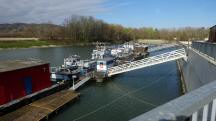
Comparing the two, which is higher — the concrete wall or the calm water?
the concrete wall

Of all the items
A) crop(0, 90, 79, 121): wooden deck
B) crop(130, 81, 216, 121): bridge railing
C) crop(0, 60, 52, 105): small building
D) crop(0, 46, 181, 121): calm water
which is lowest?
crop(0, 46, 181, 121): calm water

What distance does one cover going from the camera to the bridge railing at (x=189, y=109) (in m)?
1.58

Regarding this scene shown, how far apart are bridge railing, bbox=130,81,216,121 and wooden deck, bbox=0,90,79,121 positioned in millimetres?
17010

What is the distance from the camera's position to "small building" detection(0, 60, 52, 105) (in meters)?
19.8

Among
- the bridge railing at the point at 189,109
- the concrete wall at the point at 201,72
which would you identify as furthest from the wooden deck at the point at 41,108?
the bridge railing at the point at 189,109

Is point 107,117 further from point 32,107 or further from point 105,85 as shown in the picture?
point 105,85

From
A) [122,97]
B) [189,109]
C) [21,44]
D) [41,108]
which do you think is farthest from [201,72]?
[21,44]

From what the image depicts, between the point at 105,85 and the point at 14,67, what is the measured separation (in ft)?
47.3

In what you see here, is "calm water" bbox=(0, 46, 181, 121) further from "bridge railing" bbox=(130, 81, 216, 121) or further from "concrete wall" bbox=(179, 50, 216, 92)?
"bridge railing" bbox=(130, 81, 216, 121)

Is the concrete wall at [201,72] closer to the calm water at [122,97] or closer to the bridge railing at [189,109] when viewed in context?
the calm water at [122,97]

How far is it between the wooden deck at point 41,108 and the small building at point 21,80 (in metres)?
1.35

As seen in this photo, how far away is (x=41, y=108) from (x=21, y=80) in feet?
10.9

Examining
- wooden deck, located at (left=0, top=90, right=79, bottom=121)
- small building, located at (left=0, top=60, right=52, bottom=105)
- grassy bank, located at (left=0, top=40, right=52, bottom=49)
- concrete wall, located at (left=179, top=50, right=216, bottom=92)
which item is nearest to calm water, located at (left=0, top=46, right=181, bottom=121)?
wooden deck, located at (left=0, top=90, right=79, bottom=121)

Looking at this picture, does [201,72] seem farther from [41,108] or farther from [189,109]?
[189,109]
